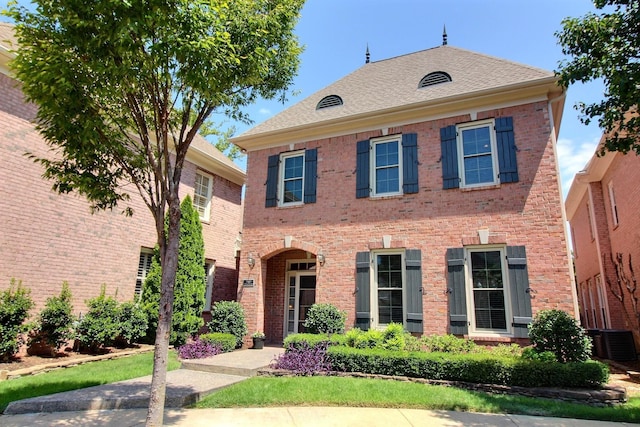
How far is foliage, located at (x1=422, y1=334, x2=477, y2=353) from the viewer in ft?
27.0

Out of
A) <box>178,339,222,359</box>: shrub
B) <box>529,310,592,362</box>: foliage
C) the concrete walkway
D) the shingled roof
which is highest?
the shingled roof

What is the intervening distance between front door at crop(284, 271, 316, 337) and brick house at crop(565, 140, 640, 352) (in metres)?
8.21

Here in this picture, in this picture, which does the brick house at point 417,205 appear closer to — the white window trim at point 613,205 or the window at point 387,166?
the window at point 387,166

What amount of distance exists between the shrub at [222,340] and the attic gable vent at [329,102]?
749 centimetres

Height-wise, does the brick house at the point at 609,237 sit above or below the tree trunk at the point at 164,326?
above

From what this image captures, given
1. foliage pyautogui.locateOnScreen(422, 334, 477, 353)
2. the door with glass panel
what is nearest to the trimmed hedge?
foliage pyautogui.locateOnScreen(422, 334, 477, 353)

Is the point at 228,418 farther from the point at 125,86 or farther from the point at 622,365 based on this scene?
the point at 622,365

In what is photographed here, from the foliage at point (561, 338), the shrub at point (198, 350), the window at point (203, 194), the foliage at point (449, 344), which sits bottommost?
the shrub at point (198, 350)

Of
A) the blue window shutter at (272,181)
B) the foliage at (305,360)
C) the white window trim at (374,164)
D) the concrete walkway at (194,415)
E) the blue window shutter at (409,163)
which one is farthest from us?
the blue window shutter at (272,181)

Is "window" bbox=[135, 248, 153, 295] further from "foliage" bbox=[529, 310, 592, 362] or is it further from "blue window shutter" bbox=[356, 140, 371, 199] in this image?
"foliage" bbox=[529, 310, 592, 362]

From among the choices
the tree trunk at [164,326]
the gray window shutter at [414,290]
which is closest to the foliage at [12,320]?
the tree trunk at [164,326]

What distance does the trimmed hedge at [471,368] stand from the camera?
6.59 m

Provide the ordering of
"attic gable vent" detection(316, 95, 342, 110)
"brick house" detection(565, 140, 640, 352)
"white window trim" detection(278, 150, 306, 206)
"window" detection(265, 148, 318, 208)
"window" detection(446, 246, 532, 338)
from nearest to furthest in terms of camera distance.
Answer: "window" detection(446, 246, 532, 338) < "brick house" detection(565, 140, 640, 352) < "window" detection(265, 148, 318, 208) < "white window trim" detection(278, 150, 306, 206) < "attic gable vent" detection(316, 95, 342, 110)

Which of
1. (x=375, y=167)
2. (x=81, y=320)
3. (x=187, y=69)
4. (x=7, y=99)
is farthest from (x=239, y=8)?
(x=81, y=320)
